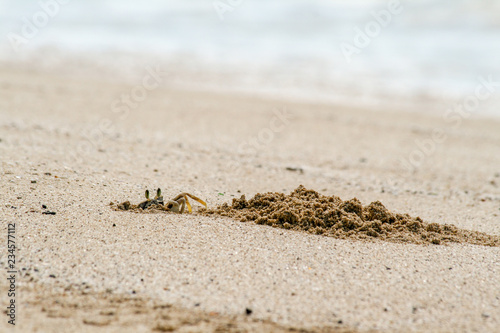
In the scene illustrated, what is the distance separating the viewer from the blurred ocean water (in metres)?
13.9

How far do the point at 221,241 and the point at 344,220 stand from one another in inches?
39.1

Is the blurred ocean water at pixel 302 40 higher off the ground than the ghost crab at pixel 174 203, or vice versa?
the blurred ocean water at pixel 302 40

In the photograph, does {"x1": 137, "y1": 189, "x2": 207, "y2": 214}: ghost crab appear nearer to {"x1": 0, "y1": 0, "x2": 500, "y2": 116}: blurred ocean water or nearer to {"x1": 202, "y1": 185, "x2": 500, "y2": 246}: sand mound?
{"x1": 202, "y1": 185, "x2": 500, "y2": 246}: sand mound

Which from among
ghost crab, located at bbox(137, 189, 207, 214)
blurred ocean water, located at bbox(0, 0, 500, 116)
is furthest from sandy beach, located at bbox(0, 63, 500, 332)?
blurred ocean water, located at bbox(0, 0, 500, 116)

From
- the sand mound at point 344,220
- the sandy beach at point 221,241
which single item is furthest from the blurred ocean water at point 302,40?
the sand mound at point 344,220

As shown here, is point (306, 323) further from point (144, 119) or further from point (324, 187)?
point (144, 119)

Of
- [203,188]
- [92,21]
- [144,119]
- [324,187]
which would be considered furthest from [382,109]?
[92,21]

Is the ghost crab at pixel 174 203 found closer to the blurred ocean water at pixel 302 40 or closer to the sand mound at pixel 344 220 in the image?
the sand mound at pixel 344 220

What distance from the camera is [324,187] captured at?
16.6ft

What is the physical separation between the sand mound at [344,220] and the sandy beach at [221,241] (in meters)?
0.13

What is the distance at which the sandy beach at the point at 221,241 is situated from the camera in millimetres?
2596

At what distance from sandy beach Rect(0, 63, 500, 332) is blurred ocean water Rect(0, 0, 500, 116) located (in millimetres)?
6491

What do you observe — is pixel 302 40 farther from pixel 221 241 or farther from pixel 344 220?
pixel 221 241

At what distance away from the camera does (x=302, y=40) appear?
20.1 meters
